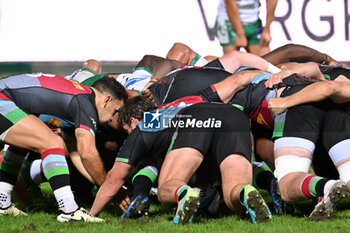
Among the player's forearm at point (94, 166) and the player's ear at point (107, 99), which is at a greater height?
the player's ear at point (107, 99)

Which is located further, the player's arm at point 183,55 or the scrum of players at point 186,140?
the player's arm at point 183,55

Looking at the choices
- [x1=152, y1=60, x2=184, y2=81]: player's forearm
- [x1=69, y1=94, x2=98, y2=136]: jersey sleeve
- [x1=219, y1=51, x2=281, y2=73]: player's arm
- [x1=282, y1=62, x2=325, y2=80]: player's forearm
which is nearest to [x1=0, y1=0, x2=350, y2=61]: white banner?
[x1=152, y1=60, x2=184, y2=81]: player's forearm

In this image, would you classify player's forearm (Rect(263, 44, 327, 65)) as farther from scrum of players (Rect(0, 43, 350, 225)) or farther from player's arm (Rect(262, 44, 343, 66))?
scrum of players (Rect(0, 43, 350, 225))

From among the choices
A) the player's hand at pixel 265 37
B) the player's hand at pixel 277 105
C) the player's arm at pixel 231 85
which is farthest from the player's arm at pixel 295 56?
the player's hand at pixel 277 105

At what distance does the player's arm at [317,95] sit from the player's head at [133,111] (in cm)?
117

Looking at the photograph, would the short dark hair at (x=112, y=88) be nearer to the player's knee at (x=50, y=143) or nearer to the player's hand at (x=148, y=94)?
the player's hand at (x=148, y=94)

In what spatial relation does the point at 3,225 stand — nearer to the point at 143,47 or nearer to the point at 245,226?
the point at 245,226

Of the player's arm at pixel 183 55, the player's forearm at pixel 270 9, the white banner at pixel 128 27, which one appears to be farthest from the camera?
the white banner at pixel 128 27

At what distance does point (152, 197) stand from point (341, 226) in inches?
101

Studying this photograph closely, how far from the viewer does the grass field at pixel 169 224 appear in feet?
16.6

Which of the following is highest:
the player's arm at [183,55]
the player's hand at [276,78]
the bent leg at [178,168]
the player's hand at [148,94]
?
the player's hand at [148,94]

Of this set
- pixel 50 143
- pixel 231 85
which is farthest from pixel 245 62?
pixel 50 143

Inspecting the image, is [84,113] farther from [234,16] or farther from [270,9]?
[270,9]

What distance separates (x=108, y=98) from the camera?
6.34 metres
